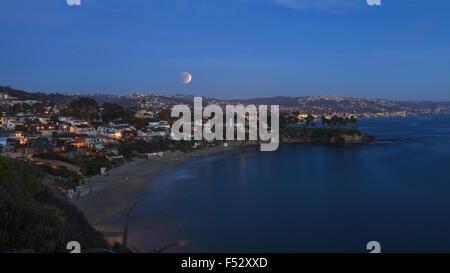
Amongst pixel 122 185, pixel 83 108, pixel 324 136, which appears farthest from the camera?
pixel 324 136

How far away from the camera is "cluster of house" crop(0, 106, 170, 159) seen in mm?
20438

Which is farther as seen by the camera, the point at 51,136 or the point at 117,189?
the point at 51,136

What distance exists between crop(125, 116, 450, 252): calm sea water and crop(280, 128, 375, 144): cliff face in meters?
17.9

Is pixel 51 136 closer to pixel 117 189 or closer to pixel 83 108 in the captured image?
pixel 117 189

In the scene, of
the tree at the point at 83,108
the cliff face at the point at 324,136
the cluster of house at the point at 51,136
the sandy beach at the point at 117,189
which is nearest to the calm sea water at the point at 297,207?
the sandy beach at the point at 117,189

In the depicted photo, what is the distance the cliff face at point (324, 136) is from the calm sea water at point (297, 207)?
58.7ft

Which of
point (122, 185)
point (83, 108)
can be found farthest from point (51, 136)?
point (83, 108)

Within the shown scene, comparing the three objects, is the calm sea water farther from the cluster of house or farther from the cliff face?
the cliff face

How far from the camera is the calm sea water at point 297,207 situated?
11.0 metres

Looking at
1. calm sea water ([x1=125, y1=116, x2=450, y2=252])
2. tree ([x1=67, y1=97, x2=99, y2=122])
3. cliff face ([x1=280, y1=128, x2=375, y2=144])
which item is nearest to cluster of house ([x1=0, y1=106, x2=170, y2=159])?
tree ([x1=67, y1=97, x2=99, y2=122])

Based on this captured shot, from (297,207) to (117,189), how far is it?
932 cm

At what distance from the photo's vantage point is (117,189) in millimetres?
16500

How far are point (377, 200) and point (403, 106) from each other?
187601mm
